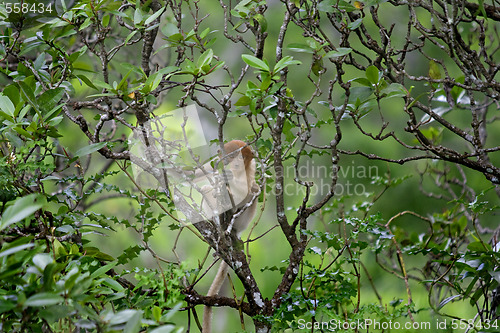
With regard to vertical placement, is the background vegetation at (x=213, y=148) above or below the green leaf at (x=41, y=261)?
above

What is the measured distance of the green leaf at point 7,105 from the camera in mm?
1277

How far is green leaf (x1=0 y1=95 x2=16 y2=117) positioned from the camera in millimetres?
1277

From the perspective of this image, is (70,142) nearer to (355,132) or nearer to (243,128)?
(243,128)

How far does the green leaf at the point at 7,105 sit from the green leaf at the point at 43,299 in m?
0.59

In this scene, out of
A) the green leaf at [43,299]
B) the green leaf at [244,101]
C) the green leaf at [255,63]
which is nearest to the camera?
the green leaf at [43,299]

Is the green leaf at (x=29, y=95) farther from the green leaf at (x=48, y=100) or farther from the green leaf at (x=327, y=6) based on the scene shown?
the green leaf at (x=327, y=6)

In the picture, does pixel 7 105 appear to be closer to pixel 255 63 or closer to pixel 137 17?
pixel 137 17

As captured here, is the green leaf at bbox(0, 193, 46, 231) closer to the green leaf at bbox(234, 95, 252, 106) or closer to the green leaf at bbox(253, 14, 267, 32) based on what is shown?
the green leaf at bbox(234, 95, 252, 106)

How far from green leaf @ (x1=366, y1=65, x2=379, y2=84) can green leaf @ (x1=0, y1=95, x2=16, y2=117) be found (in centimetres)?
91

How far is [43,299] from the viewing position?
85 centimetres

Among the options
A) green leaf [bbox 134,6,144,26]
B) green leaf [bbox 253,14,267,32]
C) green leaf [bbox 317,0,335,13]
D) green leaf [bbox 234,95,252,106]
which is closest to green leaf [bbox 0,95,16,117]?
green leaf [bbox 134,6,144,26]

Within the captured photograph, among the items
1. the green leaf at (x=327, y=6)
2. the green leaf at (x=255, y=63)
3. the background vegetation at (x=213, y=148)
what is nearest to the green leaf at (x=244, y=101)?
the background vegetation at (x=213, y=148)

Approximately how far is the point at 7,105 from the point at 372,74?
3.06ft

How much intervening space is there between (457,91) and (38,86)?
134cm
